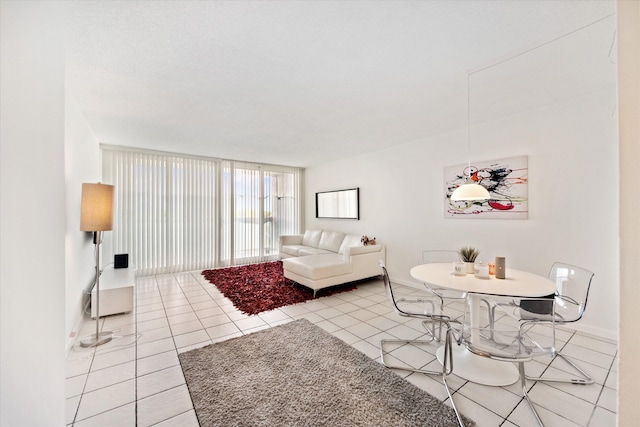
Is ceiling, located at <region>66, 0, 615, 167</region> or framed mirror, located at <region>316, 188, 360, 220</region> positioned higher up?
ceiling, located at <region>66, 0, 615, 167</region>

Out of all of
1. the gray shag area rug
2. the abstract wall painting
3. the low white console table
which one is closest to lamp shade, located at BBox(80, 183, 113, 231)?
the low white console table

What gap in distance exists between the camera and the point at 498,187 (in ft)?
11.3

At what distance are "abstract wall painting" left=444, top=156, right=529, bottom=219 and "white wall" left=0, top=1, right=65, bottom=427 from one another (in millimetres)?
4231

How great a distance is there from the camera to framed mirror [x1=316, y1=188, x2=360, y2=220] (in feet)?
18.5

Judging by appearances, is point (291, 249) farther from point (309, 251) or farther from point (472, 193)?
point (472, 193)

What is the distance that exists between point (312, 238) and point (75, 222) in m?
4.48

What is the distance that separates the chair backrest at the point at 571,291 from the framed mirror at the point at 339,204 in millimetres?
3584

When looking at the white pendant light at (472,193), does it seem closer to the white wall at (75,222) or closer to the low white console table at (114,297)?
the white wall at (75,222)

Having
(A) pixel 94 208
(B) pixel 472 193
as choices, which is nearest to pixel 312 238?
(B) pixel 472 193

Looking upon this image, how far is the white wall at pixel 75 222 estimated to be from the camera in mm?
2553

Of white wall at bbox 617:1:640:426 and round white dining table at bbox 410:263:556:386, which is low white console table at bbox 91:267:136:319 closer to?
round white dining table at bbox 410:263:556:386

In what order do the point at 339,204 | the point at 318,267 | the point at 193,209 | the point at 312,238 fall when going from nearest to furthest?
the point at 318,267 < the point at 193,209 < the point at 339,204 < the point at 312,238

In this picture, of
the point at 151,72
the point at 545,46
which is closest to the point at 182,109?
the point at 151,72

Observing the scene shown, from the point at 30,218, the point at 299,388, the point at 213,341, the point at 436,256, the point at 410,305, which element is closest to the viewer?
the point at 30,218
